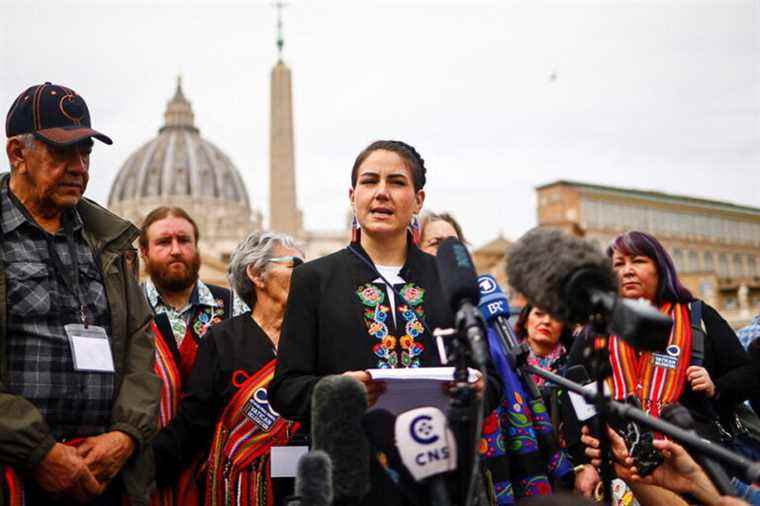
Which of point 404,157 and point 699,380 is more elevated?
point 404,157

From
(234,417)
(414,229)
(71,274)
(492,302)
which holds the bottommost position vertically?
(234,417)

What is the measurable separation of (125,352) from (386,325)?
121 centimetres

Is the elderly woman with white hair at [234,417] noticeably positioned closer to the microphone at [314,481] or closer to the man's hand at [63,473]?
the man's hand at [63,473]

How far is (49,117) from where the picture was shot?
11.3 ft

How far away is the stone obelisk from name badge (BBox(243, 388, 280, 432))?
37.6 metres

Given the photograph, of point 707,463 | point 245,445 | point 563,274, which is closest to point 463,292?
point 563,274

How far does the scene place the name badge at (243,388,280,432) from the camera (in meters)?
3.96

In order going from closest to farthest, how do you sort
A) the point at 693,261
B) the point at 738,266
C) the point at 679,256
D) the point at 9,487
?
the point at 9,487 < the point at 679,256 < the point at 693,261 < the point at 738,266

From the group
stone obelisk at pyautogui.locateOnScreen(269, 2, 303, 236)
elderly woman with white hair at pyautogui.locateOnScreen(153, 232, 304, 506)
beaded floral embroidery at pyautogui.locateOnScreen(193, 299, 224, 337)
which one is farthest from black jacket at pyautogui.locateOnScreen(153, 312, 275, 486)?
stone obelisk at pyautogui.locateOnScreen(269, 2, 303, 236)

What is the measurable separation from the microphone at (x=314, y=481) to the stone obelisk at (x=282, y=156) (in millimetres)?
39338

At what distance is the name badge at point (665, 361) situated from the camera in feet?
13.3

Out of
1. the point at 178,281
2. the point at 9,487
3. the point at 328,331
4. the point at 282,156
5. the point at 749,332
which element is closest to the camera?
the point at 9,487

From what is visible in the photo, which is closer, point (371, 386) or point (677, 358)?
point (371, 386)

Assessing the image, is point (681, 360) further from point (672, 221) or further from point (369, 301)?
point (672, 221)
